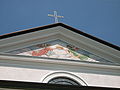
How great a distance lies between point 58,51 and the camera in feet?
30.5

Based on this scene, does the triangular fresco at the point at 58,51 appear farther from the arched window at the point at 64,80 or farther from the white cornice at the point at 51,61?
the arched window at the point at 64,80

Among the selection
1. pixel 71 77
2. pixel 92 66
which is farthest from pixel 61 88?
pixel 92 66

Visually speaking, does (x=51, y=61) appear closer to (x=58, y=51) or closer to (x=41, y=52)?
(x=41, y=52)

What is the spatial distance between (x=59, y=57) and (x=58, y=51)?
1.14ft

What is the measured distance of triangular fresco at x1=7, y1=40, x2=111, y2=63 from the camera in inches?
352

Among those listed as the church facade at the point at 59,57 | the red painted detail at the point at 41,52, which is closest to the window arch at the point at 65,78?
the church facade at the point at 59,57

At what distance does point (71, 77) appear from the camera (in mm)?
8352

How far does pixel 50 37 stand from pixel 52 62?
4.74 ft

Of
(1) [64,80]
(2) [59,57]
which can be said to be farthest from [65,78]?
(2) [59,57]

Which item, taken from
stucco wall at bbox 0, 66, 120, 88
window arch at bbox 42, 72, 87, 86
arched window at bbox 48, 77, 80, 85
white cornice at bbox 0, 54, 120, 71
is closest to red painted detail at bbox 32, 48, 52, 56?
white cornice at bbox 0, 54, 120, 71

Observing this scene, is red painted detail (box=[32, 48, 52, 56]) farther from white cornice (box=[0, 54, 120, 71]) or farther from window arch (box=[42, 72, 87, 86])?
window arch (box=[42, 72, 87, 86])

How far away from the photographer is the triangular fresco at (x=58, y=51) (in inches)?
352

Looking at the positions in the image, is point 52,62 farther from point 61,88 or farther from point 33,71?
point 61,88

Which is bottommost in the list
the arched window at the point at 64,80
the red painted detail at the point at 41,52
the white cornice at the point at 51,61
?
the arched window at the point at 64,80
